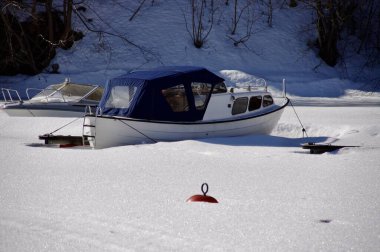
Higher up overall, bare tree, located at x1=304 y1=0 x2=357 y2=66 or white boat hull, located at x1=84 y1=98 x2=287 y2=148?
bare tree, located at x1=304 y1=0 x2=357 y2=66

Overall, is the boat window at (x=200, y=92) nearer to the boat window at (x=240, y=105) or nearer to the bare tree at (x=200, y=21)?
the boat window at (x=240, y=105)

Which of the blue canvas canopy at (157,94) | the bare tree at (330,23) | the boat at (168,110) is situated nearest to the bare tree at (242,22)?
the bare tree at (330,23)

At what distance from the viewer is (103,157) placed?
9289 millimetres

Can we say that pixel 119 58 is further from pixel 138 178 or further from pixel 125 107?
pixel 138 178

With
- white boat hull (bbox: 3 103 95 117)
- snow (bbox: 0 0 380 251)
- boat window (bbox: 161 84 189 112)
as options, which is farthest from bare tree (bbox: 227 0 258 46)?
boat window (bbox: 161 84 189 112)

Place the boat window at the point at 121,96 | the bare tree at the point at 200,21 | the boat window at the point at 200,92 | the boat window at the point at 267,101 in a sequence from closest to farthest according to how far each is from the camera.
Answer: the boat window at the point at 121,96
the boat window at the point at 200,92
the boat window at the point at 267,101
the bare tree at the point at 200,21

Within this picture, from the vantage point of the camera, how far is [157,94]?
11.5 meters

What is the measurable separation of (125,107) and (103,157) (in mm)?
Answer: 2516

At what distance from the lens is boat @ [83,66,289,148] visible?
11328mm

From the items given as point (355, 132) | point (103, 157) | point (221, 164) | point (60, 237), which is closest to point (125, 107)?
point (103, 157)

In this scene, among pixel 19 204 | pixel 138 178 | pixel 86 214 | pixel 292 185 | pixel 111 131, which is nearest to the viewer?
pixel 86 214

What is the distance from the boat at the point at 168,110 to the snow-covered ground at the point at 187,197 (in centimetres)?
94

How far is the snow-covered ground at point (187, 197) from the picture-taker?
477 cm

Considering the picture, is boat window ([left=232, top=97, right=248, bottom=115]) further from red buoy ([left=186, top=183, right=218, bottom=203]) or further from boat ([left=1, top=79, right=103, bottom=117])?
red buoy ([left=186, top=183, right=218, bottom=203])
